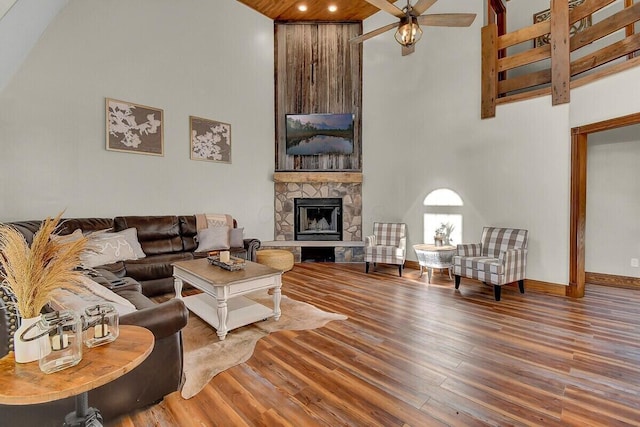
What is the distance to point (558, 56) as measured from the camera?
3768mm

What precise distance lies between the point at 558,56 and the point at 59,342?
17.6ft

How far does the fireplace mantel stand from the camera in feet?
19.3

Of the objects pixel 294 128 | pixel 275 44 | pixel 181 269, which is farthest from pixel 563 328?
pixel 275 44

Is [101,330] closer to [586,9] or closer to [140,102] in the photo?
[140,102]

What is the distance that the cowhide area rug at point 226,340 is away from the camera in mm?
2139

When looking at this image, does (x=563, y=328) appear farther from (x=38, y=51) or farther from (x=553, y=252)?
(x=38, y=51)

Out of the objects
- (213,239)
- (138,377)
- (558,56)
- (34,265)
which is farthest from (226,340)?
(558,56)

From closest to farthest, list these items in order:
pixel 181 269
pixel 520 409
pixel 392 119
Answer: pixel 520 409 → pixel 181 269 → pixel 392 119

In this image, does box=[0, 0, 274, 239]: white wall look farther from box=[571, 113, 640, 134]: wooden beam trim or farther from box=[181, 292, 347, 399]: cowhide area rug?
box=[571, 113, 640, 134]: wooden beam trim

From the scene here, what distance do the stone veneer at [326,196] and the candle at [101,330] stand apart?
15.5 feet

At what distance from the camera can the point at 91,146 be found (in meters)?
4.07

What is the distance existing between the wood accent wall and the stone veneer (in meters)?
0.39

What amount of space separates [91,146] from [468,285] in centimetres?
562

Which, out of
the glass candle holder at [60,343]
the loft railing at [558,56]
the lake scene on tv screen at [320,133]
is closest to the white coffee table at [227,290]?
the glass candle holder at [60,343]
